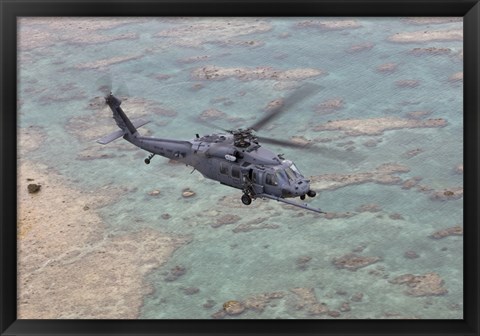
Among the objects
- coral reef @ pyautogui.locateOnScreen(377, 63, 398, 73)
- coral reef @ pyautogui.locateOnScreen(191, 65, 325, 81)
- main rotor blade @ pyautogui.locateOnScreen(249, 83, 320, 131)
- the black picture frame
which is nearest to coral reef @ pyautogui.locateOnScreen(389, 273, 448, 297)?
main rotor blade @ pyautogui.locateOnScreen(249, 83, 320, 131)

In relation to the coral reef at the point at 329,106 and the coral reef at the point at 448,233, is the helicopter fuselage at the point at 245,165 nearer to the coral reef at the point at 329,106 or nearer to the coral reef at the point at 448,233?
the coral reef at the point at 448,233

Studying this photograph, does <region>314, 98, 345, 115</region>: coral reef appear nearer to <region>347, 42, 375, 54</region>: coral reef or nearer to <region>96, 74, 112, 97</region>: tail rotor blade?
<region>347, 42, 375, 54</region>: coral reef

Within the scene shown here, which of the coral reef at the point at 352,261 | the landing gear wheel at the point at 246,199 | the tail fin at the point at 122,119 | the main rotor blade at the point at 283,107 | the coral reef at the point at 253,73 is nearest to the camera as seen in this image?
the main rotor blade at the point at 283,107

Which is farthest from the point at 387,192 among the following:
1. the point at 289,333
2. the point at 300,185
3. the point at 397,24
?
the point at 397,24

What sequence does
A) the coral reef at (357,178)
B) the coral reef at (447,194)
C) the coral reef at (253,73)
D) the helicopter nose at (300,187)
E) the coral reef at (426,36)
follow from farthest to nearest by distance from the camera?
the coral reef at (426,36) < the coral reef at (253,73) < the coral reef at (357,178) < the coral reef at (447,194) < the helicopter nose at (300,187)

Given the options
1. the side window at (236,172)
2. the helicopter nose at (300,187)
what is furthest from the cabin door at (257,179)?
the helicopter nose at (300,187)

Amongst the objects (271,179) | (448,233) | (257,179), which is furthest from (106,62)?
(448,233)
